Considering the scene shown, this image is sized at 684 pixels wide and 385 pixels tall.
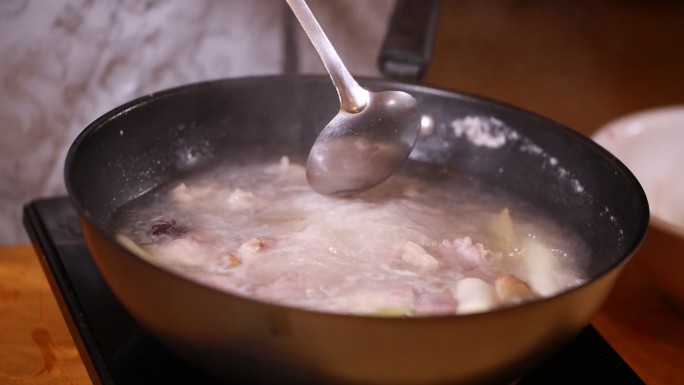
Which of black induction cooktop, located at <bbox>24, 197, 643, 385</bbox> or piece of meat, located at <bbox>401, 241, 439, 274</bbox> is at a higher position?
piece of meat, located at <bbox>401, 241, 439, 274</bbox>

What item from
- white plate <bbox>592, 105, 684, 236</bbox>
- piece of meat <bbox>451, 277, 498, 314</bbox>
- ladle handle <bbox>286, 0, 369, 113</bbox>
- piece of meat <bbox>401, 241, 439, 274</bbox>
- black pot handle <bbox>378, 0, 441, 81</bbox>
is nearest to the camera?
piece of meat <bbox>451, 277, 498, 314</bbox>

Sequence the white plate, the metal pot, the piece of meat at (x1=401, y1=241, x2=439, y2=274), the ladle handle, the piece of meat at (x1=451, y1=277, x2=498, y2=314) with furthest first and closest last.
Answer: the white plate
the ladle handle
the piece of meat at (x1=401, y1=241, x2=439, y2=274)
the piece of meat at (x1=451, y1=277, x2=498, y2=314)
the metal pot

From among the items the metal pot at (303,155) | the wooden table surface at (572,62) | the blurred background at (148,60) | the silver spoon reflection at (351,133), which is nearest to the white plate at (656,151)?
the wooden table surface at (572,62)

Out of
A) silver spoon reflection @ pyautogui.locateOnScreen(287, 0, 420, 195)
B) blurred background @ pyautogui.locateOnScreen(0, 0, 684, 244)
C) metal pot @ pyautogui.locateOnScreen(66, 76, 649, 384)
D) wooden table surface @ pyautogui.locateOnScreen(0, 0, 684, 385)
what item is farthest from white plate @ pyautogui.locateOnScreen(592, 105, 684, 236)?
blurred background @ pyautogui.locateOnScreen(0, 0, 684, 244)

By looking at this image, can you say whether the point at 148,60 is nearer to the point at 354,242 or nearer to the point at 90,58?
the point at 90,58

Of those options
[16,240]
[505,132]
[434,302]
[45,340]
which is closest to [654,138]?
[505,132]

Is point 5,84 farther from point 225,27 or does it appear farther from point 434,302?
point 434,302

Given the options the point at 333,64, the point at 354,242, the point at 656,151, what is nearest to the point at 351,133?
the point at 333,64

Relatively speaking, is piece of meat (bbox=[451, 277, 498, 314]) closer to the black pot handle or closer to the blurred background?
the black pot handle
